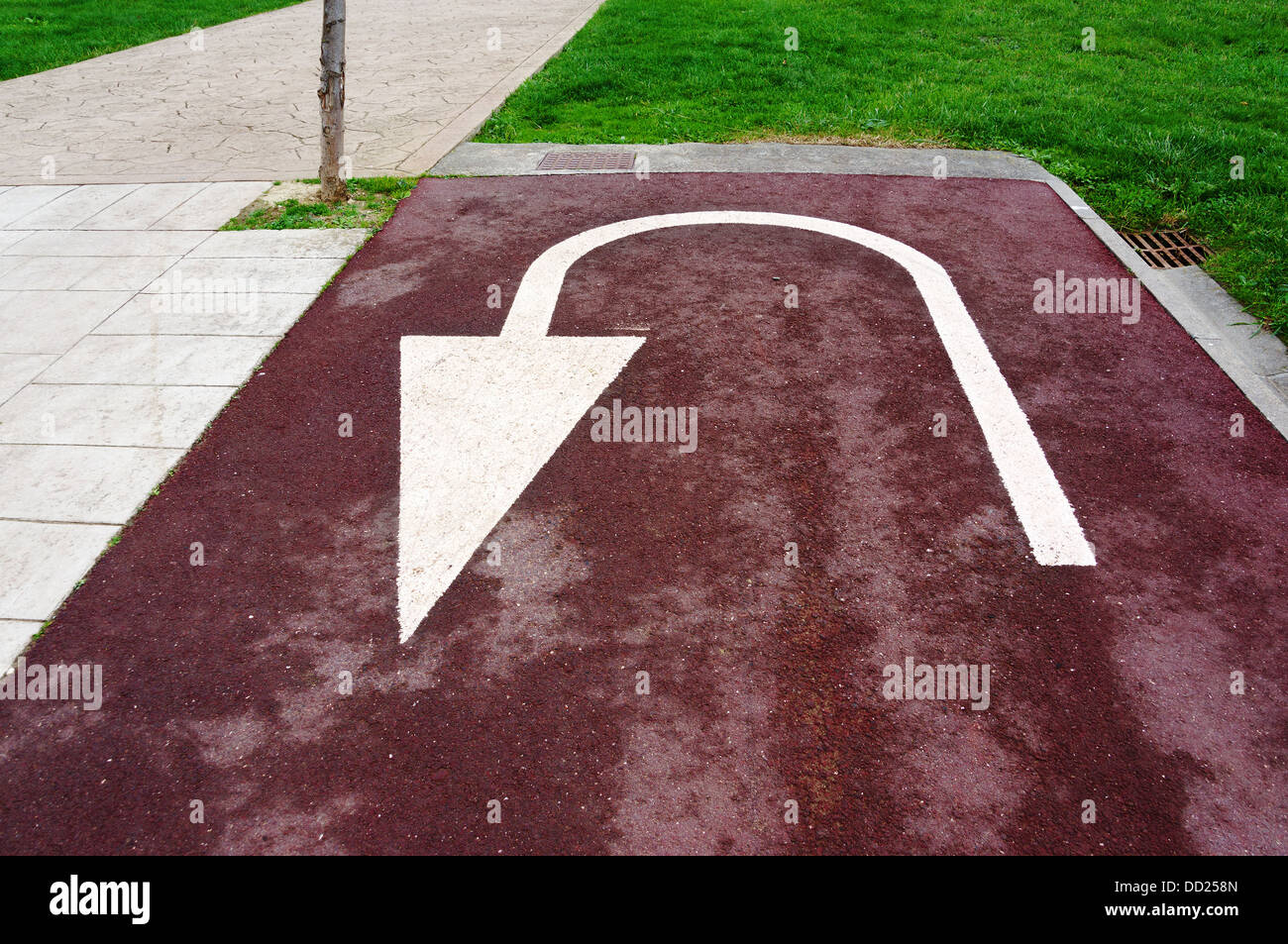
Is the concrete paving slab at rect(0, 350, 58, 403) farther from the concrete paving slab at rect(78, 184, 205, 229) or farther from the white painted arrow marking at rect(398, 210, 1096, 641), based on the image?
the concrete paving slab at rect(78, 184, 205, 229)

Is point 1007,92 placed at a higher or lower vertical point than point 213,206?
higher

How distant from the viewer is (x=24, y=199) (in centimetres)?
846

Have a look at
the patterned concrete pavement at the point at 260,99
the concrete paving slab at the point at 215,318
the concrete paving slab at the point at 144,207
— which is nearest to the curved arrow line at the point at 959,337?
the concrete paving slab at the point at 215,318

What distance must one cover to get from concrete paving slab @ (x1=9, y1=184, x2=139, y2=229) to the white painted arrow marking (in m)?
4.59

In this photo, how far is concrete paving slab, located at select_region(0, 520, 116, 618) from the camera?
3.87m

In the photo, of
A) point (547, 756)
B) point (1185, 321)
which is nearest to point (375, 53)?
point (1185, 321)

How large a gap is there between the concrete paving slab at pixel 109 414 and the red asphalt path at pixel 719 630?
0.24 metres

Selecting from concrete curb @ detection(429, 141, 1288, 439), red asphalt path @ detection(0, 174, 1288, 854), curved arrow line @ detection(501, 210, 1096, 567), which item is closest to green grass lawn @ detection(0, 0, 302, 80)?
concrete curb @ detection(429, 141, 1288, 439)

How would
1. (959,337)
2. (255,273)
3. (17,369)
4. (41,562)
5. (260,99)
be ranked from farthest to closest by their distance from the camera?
(260,99), (255,273), (959,337), (17,369), (41,562)

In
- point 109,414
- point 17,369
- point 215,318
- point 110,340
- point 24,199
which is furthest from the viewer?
point 24,199

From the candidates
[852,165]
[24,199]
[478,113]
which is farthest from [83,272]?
[852,165]

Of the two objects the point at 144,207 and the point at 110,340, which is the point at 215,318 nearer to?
the point at 110,340

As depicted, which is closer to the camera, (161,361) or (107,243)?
(161,361)

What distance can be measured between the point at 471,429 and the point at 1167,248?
6205 millimetres
